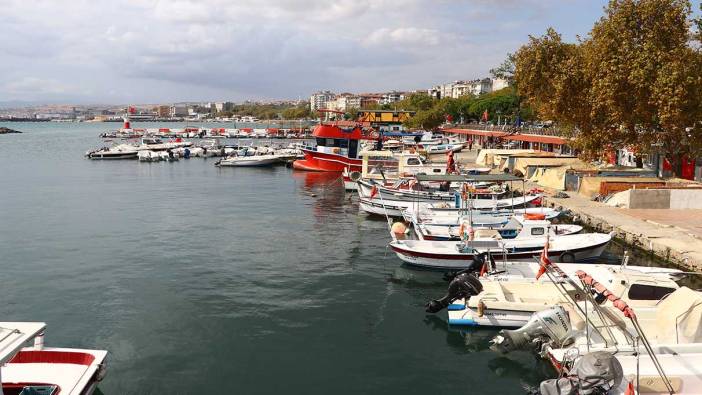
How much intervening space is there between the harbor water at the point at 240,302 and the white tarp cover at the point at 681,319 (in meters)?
3.01

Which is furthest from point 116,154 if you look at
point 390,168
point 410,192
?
point 410,192

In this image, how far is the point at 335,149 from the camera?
59.7 m

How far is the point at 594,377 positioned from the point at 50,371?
1126cm

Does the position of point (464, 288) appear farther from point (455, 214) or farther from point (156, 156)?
point (156, 156)

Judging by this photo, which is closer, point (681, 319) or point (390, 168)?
point (681, 319)

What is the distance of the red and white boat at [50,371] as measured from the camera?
11.4 metres

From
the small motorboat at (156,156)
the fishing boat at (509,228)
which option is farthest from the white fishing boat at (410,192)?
the small motorboat at (156,156)

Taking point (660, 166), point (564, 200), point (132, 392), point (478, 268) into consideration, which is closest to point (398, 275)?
point (478, 268)

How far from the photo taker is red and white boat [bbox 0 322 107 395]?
11.4 meters

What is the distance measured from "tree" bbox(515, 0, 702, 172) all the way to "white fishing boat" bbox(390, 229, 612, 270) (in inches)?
499

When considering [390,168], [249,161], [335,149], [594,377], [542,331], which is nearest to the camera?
[594,377]

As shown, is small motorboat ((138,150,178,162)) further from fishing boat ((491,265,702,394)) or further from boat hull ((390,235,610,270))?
fishing boat ((491,265,702,394))

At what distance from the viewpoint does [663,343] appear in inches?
526

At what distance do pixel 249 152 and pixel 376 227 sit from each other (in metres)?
48.1
